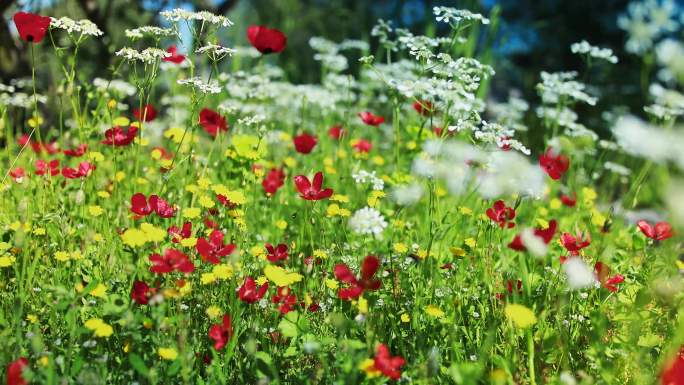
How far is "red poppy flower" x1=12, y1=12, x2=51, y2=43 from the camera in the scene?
201 centimetres

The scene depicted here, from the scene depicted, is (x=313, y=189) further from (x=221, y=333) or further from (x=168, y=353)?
(x=168, y=353)

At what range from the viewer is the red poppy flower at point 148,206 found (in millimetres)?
1843

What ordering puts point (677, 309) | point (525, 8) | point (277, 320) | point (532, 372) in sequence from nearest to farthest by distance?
point (532, 372), point (277, 320), point (677, 309), point (525, 8)

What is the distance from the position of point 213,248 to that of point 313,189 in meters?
0.40

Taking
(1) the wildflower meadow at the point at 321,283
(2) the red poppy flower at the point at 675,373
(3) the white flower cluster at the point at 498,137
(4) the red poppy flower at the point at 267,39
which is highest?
(4) the red poppy flower at the point at 267,39

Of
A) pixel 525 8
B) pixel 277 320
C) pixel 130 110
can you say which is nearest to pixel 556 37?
pixel 525 8

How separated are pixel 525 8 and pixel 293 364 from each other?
8892mm

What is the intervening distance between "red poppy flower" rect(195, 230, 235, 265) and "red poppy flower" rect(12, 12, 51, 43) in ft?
3.02

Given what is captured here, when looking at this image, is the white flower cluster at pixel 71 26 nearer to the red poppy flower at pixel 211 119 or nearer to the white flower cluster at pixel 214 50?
the white flower cluster at pixel 214 50

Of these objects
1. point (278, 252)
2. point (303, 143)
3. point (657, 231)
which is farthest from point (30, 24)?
point (657, 231)

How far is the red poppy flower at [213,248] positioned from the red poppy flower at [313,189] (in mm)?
298

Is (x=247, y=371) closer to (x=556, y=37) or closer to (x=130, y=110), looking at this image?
(x=130, y=110)

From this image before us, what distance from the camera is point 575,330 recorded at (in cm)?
187

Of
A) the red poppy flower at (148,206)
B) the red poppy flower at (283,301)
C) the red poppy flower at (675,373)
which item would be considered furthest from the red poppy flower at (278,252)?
the red poppy flower at (675,373)
